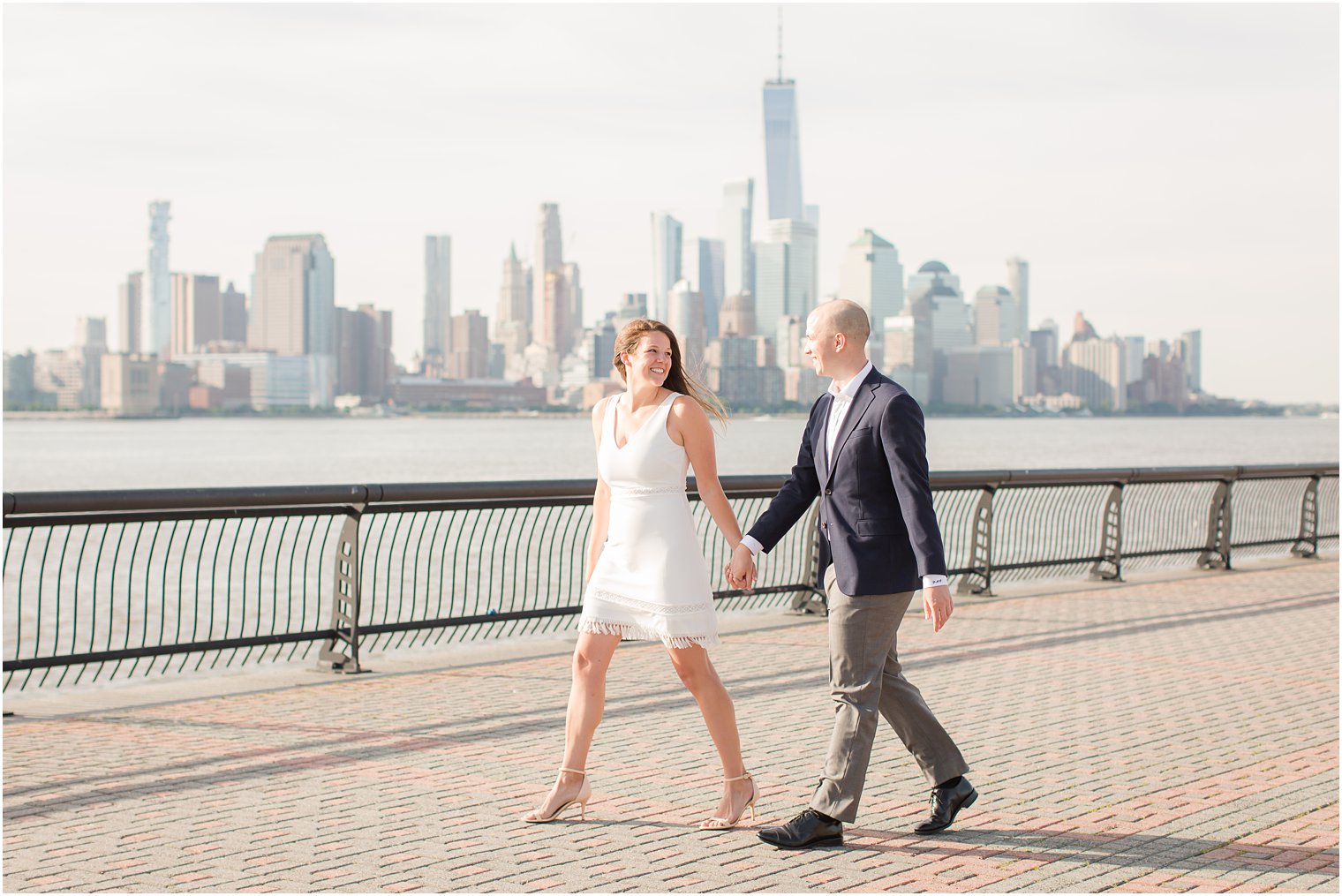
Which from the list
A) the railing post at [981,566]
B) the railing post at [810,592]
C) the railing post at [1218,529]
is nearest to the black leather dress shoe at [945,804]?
the railing post at [810,592]

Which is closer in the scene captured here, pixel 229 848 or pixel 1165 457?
pixel 229 848

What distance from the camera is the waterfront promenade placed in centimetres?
504

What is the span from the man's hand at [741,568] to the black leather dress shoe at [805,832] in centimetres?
80

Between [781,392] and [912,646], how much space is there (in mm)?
150450

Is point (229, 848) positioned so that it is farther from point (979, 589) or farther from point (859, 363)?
point (979, 589)

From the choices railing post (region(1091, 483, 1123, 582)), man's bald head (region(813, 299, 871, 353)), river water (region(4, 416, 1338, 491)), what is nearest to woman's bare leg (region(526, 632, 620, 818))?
man's bald head (region(813, 299, 871, 353))

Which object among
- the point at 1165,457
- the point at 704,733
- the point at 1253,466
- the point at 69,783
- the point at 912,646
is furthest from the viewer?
the point at 1165,457

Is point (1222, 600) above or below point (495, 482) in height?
below

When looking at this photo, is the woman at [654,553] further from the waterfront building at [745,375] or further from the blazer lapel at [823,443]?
the waterfront building at [745,375]

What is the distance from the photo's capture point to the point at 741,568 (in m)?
5.27

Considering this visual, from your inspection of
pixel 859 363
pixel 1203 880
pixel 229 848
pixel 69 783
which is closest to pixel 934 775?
pixel 1203 880

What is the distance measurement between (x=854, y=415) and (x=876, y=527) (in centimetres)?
38

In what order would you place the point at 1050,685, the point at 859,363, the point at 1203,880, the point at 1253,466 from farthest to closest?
the point at 1253,466, the point at 1050,685, the point at 859,363, the point at 1203,880

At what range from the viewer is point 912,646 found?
10.4 meters
